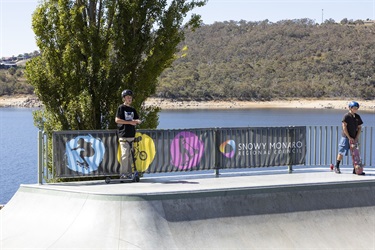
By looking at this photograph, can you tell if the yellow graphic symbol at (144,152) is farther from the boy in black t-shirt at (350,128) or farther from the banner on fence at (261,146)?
the boy in black t-shirt at (350,128)

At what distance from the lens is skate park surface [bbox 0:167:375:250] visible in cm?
1092

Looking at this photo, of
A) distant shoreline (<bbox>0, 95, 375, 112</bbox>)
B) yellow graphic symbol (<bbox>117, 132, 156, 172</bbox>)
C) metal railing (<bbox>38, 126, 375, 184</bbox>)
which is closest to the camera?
metal railing (<bbox>38, 126, 375, 184</bbox>)

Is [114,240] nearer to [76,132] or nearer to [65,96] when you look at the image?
[76,132]

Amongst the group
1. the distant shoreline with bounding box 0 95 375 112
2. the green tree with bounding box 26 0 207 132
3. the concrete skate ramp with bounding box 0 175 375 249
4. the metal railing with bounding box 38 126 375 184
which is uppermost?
the green tree with bounding box 26 0 207 132

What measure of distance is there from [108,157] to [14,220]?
237cm

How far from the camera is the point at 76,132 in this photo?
12.9 m

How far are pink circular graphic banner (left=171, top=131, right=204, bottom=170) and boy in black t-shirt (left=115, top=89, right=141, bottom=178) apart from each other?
111 centimetres

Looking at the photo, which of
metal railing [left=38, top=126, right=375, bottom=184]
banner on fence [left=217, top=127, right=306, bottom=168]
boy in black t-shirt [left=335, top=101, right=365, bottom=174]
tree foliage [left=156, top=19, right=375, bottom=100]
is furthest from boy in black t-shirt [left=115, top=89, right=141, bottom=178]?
tree foliage [left=156, top=19, right=375, bottom=100]

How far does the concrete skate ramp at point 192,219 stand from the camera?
428 inches

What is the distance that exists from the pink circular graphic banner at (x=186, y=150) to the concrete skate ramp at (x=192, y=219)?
4.86ft

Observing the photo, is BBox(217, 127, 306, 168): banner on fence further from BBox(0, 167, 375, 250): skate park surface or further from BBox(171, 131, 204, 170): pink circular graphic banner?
BBox(0, 167, 375, 250): skate park surface

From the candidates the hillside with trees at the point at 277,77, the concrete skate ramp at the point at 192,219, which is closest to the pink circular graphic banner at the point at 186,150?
the concrete skate ramp at the point at 192,219

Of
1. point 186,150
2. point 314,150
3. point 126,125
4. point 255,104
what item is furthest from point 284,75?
point 126,125

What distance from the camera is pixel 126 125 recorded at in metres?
13.0
